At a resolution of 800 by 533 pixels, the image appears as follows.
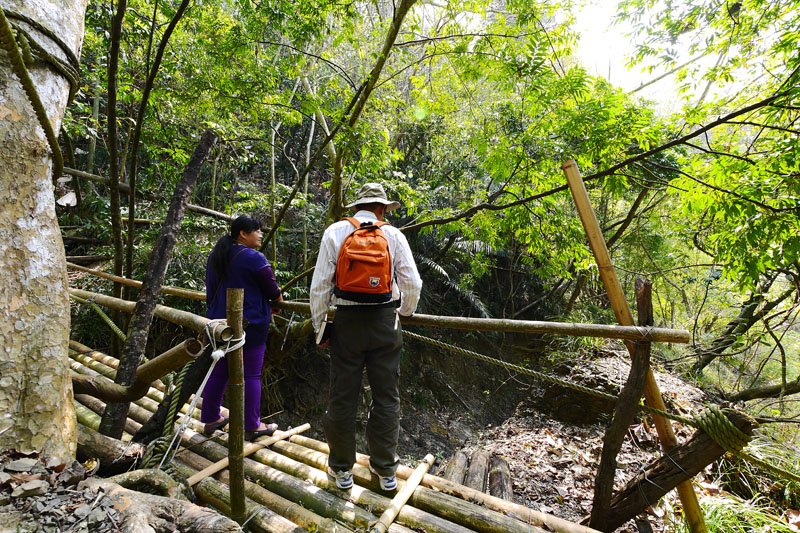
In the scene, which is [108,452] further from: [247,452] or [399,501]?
[399,501]

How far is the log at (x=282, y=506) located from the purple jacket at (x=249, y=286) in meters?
0.91

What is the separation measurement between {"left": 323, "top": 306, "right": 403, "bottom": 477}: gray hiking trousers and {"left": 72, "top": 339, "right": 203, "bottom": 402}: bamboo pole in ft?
3.29

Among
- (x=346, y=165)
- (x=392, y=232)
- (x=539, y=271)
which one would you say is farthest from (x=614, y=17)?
(x=392, y=232)

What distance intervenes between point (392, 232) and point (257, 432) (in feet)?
6.81

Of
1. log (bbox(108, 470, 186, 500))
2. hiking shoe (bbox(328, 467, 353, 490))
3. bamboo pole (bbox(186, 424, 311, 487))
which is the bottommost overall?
bamboo pole (bbox(186, 424, 311, 487))

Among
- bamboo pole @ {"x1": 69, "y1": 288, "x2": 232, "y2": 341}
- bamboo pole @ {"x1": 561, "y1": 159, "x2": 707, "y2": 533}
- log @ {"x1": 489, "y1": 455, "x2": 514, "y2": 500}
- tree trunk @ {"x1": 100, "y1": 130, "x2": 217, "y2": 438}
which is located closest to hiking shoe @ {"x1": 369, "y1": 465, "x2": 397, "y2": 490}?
log @ {"x1": 489, "y1": 455, "x2": 514, "y2": 500}

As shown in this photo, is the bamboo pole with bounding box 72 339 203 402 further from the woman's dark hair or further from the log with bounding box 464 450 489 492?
the log with bounding box 464 450 489 492

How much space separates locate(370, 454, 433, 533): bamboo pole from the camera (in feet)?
6.35

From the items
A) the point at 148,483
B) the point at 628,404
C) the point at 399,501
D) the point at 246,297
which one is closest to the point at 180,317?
the point at 148,483

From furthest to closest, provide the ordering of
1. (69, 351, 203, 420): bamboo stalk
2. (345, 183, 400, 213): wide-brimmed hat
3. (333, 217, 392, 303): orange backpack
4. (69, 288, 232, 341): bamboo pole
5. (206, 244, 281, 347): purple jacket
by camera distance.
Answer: (69, 351, 203, 420): bamboo stalk → (206, 244, 281, 347): purple jacket → (345, 183, 400, 213): wide-brimmed hat → (333, 217, 392, 303): orange backpack → (69, 288, 232, 341): bamboo pole

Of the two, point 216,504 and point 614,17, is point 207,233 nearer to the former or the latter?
point 216,504

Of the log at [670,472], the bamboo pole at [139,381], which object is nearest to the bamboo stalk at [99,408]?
the bamboo pole at [139,381]

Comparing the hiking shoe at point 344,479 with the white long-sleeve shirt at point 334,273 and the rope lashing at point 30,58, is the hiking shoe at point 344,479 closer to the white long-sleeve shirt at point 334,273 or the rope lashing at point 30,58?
the white long-sleeve shirt at point 334,273

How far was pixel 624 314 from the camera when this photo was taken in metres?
2.13
